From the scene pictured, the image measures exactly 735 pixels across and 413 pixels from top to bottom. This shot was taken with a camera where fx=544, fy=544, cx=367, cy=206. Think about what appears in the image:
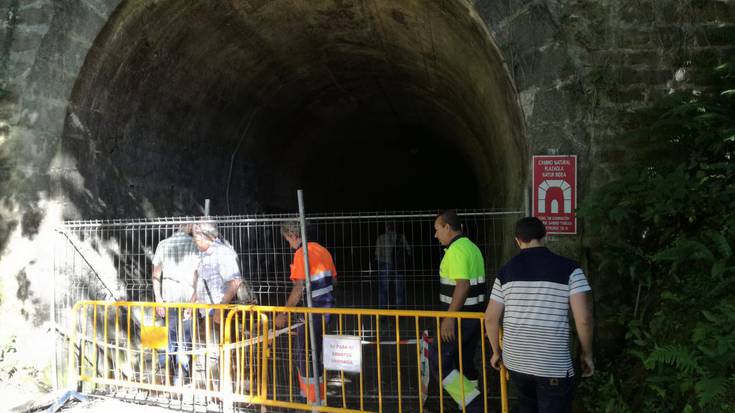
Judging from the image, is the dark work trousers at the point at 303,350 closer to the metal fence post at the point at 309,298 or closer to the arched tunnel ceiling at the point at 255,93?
the metal fence post at the point at 309,298

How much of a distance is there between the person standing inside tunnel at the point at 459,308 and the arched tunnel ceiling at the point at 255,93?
151 cm

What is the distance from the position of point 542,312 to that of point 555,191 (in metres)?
2.01

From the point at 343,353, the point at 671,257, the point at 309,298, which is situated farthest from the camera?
the point at 309,298

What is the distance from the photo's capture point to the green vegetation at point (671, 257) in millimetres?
3553

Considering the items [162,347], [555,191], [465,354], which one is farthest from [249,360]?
[555,191]

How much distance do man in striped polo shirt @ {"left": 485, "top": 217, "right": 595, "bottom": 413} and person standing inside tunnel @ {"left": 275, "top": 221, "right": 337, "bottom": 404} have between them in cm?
205

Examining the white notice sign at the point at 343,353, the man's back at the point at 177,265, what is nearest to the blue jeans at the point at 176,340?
the man's back at the point at 177,265

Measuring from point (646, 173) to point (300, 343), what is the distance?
3446 millimetres

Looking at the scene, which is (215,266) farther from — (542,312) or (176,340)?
(542,312)

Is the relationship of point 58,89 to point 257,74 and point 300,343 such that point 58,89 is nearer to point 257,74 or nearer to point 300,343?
point 257,74

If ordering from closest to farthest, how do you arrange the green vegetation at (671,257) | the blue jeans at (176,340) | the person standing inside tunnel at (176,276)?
1. the green vegetation at (671,257)
2. the blue jeans at (176,340)
3. the person standing inside tunnel at (176,276)

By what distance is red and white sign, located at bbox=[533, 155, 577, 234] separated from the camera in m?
5.01

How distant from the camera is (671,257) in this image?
4.01 meters

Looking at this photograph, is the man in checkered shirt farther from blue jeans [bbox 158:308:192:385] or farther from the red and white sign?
the red and white sign
